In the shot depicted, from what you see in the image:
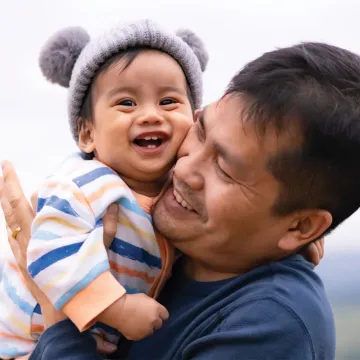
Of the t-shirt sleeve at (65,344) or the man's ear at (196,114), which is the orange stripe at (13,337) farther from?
the man's ear at (196,114)

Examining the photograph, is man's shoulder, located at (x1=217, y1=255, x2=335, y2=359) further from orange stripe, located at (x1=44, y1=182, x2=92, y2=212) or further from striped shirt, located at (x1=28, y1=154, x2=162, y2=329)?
orange stripe, located at (x1=44, y1=182, x2=92, y2=212)

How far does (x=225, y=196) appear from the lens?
5.16 ft

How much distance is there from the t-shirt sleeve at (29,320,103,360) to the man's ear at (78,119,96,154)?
556 mm

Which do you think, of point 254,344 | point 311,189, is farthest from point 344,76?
point 254,344

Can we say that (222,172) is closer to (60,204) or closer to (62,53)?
(60,204)

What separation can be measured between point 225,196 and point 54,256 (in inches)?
18.2

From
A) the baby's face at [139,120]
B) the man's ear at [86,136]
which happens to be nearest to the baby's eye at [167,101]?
the baby's face at [139,120]

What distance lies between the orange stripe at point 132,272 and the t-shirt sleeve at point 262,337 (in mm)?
341

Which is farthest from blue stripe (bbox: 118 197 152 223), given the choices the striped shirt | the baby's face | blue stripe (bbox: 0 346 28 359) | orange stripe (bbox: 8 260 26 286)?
blue stripe (bbox: 0 346 28 359)

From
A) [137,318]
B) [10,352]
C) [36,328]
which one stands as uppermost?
[137,318]

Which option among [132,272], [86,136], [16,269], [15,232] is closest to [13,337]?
[16,269]

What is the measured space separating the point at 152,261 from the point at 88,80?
587 mm

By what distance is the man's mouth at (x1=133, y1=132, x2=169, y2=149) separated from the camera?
174 cm

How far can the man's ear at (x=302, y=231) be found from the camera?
1600 mm
